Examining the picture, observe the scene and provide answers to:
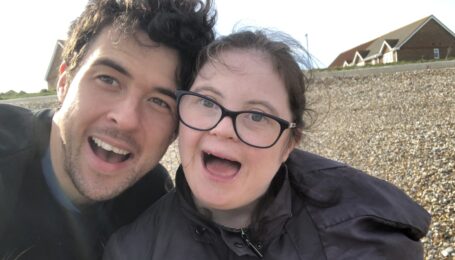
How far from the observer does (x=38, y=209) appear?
235 cm

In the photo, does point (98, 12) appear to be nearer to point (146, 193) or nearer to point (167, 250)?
point (146, 193)

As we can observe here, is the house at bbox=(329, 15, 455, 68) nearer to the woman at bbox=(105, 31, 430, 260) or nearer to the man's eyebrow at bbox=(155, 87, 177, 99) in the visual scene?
the man's eyebrow at bbox=(155, 87, 177, 99)

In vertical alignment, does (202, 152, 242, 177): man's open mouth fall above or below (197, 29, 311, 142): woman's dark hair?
below

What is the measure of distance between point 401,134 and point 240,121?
296 inches

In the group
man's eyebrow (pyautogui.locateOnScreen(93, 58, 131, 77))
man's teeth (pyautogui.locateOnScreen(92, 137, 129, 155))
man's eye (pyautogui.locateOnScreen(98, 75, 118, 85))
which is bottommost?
man's teeth (pyautogui.locateOnScreen(92, 137, 129, 155))

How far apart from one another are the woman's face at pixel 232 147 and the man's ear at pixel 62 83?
1.05m

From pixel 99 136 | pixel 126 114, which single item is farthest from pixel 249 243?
pixel 99 136

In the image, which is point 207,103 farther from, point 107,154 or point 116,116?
point 107,154

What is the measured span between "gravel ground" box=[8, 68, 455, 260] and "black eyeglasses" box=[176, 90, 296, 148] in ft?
1.98

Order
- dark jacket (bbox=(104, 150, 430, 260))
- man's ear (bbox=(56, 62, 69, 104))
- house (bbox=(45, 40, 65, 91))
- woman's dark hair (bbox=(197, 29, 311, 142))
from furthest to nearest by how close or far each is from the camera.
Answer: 1. house (bbox=(45, 40, 65, 91))
2. man's ear (bbox=(56, 62, 69, 104))
3. woman's dark hair (bbox=(197, 29, 311, 142))
4. dark jacket (bbox=(104, 150, 430, 260))

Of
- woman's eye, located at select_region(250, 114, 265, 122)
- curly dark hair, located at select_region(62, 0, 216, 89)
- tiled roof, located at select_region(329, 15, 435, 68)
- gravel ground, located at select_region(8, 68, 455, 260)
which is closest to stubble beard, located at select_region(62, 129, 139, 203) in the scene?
curly dark hair, located at select_region(62, 0, 216, 89)

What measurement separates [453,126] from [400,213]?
7523mm

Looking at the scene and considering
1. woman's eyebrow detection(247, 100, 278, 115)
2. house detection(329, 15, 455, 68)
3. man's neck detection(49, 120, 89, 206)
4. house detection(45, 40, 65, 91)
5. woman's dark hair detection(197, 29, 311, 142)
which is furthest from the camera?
house detection(329, 15, 455, 68)

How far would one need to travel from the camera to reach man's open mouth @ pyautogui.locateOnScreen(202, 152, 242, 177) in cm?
202
